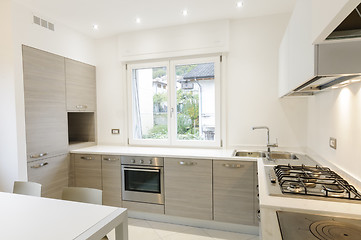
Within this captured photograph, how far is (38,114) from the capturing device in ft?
8.32

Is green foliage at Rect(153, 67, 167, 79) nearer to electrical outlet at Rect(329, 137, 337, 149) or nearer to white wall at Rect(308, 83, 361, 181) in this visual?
white wall at Rect(308, 83, 361, 181)

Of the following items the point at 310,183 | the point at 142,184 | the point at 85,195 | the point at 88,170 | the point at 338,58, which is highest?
the point at 338,58

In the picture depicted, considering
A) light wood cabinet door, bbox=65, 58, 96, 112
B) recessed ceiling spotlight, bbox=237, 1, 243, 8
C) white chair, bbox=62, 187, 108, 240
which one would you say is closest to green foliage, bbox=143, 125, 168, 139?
light wood cabinet door, bbox=65, 58, 96, 112

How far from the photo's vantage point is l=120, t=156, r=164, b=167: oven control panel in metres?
2.64

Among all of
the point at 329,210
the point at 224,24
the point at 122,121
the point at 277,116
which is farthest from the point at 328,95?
the point at 122,121

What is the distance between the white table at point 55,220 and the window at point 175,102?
1.88 metres

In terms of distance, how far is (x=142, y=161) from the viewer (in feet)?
8.84

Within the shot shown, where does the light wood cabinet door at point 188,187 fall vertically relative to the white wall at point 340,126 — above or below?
below

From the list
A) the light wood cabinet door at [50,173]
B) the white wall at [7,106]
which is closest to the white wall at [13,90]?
the white wall at [7,106]

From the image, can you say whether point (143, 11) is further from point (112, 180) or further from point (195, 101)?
point (112, 180)

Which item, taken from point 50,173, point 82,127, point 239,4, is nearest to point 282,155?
point 239,4

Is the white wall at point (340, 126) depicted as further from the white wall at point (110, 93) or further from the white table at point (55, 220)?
the white wall at point (110, 93)

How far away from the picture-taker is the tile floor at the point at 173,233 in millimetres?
2377

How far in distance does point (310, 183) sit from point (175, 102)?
6.80ft
